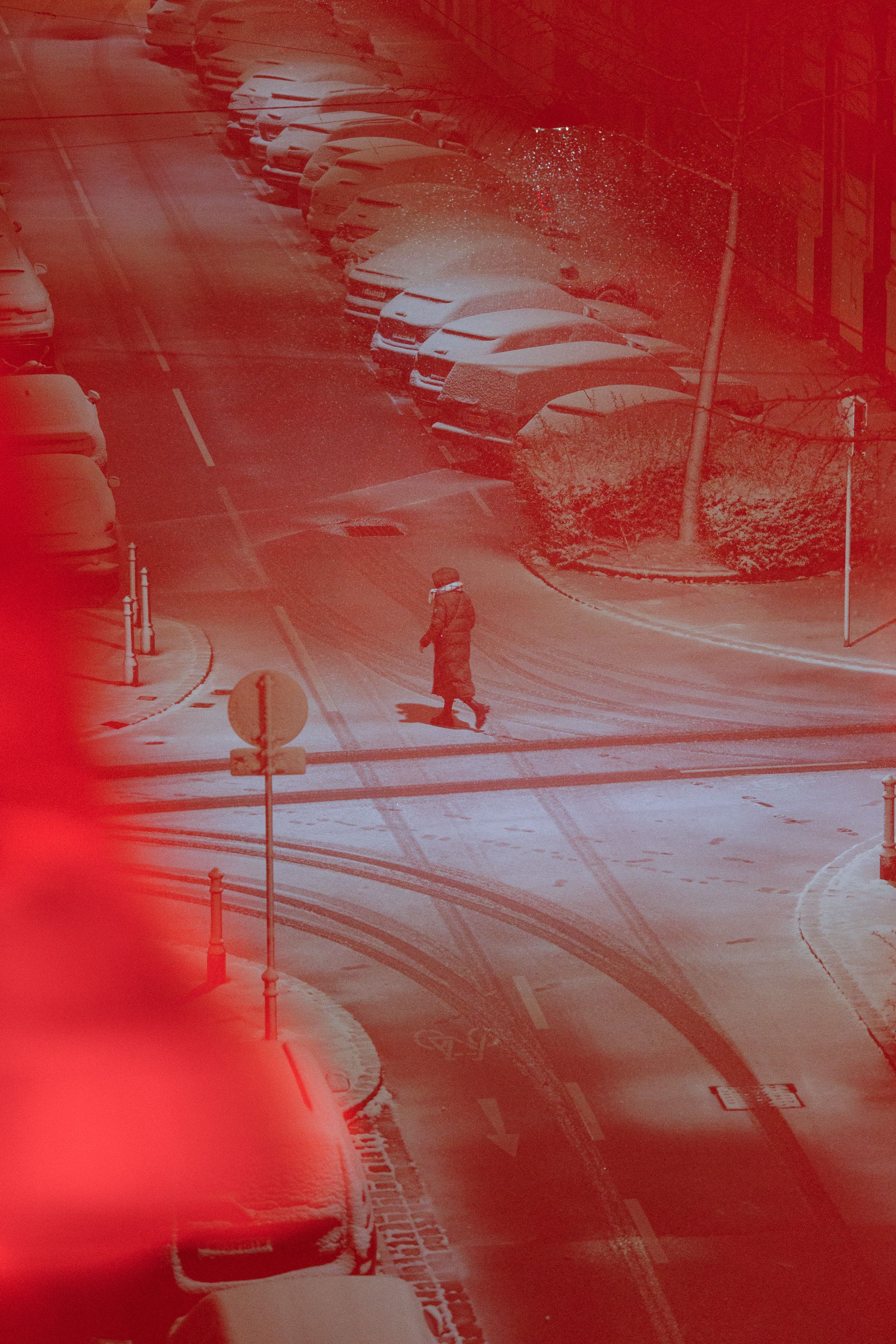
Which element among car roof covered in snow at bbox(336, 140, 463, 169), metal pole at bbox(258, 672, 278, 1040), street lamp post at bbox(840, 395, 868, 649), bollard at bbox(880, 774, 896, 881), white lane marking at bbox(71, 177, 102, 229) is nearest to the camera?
metal pole at bbox(258, 672, 278, 1040)

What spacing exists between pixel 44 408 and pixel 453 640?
29.0 ft

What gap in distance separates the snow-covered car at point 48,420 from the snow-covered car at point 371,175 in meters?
10.8

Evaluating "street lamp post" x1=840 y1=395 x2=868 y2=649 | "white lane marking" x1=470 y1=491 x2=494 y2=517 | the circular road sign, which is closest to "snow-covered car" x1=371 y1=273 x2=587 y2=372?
"white lane marking" x1=470 y1=491 x2=494 y2=517

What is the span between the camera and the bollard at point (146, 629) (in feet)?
64.8

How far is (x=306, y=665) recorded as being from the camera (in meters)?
19.7

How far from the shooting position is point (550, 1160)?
10.0 metres

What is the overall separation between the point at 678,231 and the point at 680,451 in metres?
16.7

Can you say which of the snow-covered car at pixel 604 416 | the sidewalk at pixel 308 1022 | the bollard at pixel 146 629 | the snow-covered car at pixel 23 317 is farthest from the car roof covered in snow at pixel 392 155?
the sidewalk at pixel 308 1022

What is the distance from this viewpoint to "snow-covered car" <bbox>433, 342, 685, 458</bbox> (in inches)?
1049

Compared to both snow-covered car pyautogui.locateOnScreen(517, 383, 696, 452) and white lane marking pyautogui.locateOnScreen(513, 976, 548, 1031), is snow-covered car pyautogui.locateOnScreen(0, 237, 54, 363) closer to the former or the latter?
snow-covered car pyautogui.locateOnScreen(517, 383, 696, 452)

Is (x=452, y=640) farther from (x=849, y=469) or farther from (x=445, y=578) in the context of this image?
(x=849, y=469)

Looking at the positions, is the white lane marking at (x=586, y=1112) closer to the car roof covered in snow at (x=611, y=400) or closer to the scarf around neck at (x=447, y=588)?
the scarf around neck at (x=447, y=588)

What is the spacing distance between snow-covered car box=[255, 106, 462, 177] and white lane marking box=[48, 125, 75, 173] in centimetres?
486

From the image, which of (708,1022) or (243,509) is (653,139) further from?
(708,1022)
